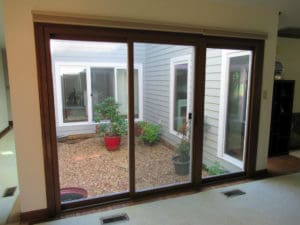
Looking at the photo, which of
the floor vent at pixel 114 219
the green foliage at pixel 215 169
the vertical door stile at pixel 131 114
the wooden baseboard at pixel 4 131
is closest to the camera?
the floor vent at pixel 114 219

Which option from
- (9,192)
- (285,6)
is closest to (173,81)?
(285,6)

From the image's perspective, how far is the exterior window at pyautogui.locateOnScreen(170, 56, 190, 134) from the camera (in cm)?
325

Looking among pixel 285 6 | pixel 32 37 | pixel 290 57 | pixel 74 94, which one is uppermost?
pixel 285 6

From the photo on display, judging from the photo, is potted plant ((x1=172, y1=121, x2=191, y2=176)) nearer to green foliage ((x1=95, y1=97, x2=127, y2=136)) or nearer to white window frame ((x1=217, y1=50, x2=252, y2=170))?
white window frame ((x1=217, y1=50, x2=252, y2=170))

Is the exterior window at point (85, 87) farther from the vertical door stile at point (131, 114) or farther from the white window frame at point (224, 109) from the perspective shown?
the white window frame at point (224, 109)

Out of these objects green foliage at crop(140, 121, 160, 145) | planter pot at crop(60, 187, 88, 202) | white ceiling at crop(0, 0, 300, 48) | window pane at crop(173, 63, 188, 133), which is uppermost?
white ceiling at crop(0, 0, 300, 48)

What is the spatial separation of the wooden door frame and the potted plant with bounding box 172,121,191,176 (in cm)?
31

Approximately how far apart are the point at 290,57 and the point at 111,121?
12.5 ft

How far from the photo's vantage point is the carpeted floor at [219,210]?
7.28ft

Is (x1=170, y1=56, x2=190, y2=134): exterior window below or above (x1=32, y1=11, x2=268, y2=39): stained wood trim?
below

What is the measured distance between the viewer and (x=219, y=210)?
7.93 feet

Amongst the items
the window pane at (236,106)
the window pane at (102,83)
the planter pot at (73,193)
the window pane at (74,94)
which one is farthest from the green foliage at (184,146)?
the window pane at (74,94)

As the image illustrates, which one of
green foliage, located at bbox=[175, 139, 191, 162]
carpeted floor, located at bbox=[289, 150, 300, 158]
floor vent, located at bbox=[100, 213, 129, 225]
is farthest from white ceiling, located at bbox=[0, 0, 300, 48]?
floor vent, located at bbox=[100, 213, 129, 225]

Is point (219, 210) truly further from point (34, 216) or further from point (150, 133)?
point (34, 216)
